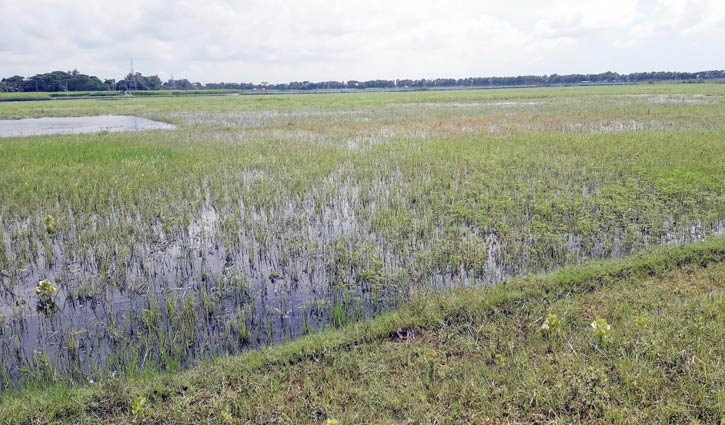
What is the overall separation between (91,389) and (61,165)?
11448mm

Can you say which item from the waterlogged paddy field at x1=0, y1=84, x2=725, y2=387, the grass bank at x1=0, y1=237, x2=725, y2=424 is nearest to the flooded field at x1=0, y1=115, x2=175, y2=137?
the waterlogged paddy field at x1=0, y1=84, x2=725, y2=387

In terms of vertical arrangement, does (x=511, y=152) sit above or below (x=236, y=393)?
above

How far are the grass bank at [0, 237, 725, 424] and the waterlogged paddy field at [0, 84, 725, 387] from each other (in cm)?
51

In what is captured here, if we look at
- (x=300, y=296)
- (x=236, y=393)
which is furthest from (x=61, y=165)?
(x=236, y=393)

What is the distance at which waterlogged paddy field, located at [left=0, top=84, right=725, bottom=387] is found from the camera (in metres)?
4.93

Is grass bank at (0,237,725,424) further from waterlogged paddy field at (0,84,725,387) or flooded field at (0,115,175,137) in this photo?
flooded field at (0,115,175,137)

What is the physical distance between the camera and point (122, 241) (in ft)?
24.3

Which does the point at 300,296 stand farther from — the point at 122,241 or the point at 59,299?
the point at 122,241

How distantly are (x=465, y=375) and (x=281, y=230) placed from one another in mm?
4874

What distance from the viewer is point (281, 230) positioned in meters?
7.98

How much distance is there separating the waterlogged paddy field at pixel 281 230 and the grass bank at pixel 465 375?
512mm

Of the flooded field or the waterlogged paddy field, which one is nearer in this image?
the waterlogged paddy field

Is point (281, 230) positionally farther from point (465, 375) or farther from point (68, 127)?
point (68, 127)

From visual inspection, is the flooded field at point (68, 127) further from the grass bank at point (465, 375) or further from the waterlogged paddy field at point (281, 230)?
the grass bank at point (465, 375)
